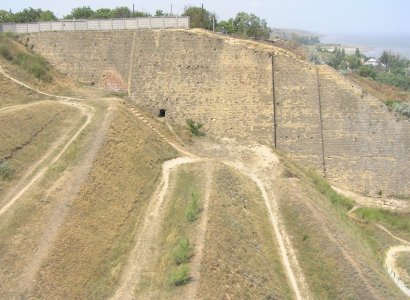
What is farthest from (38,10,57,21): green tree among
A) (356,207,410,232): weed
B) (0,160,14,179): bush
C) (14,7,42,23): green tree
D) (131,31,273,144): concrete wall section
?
(356,207,410,232): weed

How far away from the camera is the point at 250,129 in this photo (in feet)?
89.1

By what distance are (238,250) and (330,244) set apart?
3.91 m

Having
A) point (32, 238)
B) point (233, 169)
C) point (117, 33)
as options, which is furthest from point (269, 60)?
point (32, 238)

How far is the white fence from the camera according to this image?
29.1 meters

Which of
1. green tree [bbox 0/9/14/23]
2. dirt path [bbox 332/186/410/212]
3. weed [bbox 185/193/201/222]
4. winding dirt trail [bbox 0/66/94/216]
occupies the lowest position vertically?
dirt path [bbox 332/186/410/212]

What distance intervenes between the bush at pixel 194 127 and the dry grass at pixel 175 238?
541 centimetres

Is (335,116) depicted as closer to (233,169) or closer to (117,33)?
(233,169)

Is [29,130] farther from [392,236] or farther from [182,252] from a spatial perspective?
[392,236]

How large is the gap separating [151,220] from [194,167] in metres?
4.97

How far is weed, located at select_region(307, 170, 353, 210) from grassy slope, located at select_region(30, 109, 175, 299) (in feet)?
25.5

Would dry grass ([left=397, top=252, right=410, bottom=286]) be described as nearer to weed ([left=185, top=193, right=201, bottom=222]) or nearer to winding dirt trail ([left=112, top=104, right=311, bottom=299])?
winding dirt trail ([left=112, top=104, right=311, bottom=299])

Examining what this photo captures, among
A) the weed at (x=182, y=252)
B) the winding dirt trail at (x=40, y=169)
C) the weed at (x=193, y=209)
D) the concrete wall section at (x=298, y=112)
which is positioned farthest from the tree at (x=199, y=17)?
the weed at (x=182, y=252)

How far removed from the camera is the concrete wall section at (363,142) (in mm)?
26016

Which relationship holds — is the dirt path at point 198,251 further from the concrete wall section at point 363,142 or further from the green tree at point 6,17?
the green tree at point 6,17
